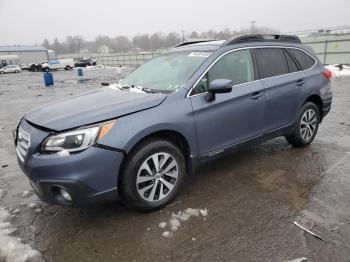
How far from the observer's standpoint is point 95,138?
2.88m

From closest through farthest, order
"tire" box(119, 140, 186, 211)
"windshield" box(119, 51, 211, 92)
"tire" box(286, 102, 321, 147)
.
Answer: "tire" box(119, 140, 186, 211), "windshield" box(119, 51, 211, 92), "tire" box(286, 102, 321, 147)

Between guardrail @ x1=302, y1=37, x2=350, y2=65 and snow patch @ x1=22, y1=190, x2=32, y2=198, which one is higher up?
guardrail @ x1=302, y1=37, x2=350, y2=65

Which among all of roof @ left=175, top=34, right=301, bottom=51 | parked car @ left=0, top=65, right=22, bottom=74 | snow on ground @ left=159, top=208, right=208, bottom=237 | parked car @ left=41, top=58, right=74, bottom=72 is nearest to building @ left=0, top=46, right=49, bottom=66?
parked car @ left=41, top=58, right=74, bottom=72

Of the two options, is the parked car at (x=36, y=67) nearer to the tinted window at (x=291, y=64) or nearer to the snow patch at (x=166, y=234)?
the tinted window at (x=291, y=64)

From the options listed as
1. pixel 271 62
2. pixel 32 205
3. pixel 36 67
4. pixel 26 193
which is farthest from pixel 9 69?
pixel 271 62

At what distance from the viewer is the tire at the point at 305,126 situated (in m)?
5.00

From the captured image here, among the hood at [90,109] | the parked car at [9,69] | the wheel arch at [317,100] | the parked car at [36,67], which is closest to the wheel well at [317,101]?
the wheel arch at [317,100]

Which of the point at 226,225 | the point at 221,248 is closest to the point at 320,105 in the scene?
the point at 226,225

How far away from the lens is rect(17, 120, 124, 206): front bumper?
2812mm

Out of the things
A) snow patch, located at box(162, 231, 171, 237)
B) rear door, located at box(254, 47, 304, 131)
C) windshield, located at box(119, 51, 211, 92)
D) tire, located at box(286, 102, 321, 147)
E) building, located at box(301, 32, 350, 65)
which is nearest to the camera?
snow patch, located at box(162, 231, 171, 237)

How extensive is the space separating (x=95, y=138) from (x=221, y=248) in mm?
1503

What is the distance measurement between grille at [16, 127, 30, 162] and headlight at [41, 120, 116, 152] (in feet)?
0.87

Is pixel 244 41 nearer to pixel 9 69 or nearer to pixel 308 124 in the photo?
pixel 308 124

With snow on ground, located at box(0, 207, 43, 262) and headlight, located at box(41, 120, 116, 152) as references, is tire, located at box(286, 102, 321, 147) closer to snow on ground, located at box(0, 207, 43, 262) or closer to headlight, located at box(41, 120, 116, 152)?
headlight, located at box(41, 120, 116, 152)
